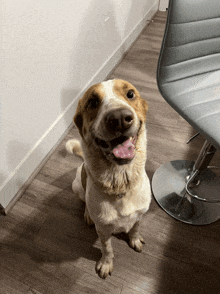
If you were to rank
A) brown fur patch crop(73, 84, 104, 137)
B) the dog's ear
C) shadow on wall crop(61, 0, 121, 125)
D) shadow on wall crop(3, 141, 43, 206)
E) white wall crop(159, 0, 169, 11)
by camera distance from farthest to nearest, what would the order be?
white wall crop(159, 0, 169, 11), shadow on wall crop(61, 0, 121, 125), shadow on wall crop(3, 141, 43, 206), the dog's ear, brown fur patch crop(73, 84, 104, 137)

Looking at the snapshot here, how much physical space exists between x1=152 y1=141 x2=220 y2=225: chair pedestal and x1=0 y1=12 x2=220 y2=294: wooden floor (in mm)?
62

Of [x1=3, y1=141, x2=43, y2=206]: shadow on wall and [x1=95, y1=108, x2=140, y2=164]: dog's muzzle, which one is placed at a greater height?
[x1=95, y1=108, x2=140, y2=164]: dog's muzzle

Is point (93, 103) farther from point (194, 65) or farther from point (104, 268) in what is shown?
point (104, 268)

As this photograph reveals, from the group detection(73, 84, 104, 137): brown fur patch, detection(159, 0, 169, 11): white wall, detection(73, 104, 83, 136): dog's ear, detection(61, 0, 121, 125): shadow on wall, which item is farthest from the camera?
detection(159, 0, 169, 11): white wall

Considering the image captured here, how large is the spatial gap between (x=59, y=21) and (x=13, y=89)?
0.64 m

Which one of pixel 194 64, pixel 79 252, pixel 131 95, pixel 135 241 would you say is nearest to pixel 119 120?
pixel 131 95

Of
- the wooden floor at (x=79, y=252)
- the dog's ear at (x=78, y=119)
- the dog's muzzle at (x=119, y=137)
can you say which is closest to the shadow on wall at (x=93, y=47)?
the wooden floor at (x=79, y=252)

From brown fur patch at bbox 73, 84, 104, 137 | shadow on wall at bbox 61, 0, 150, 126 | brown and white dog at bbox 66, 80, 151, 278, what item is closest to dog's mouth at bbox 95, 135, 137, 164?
brown and white dog at bbox 66, 80, 151, 278

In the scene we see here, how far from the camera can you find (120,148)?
82cm

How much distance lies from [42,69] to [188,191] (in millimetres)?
1436

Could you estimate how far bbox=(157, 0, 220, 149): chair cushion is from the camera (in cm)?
94

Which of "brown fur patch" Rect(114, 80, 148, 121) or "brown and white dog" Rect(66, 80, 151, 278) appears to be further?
"brown fur patch" Rect(114, 80, 148, 121)

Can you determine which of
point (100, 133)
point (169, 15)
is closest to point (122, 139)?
point (100, 133)

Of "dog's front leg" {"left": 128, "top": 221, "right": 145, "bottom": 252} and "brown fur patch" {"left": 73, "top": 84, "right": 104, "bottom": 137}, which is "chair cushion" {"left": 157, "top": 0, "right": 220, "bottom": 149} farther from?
"dog's front leg" {"left": 128, "top": 221, "right": 145, "bottom": 252}
